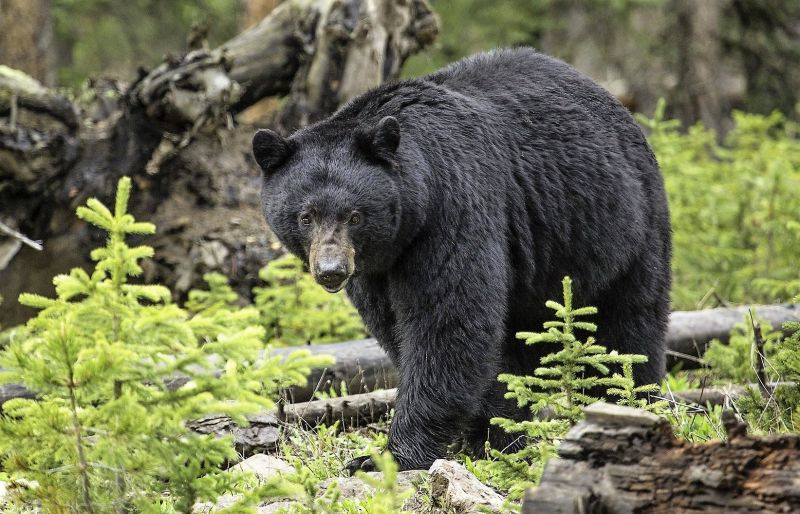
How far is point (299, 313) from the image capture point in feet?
23.5

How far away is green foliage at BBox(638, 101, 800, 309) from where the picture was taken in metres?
8.54

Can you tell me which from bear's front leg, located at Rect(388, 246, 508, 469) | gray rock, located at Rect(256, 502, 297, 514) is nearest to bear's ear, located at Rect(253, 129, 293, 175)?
bear's front leg, located at Rect(388, 246, 508, 469)

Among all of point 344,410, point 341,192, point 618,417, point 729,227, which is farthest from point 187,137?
point 618,417

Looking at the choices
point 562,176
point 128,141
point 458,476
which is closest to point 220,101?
point 128,141

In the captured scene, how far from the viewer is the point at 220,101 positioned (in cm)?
775

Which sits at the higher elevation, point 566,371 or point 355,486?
point 566,371

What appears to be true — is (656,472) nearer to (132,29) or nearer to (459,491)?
(459,491)

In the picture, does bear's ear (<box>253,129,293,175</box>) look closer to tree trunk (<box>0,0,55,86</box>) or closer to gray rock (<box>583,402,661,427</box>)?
gray rock (<box>583,402,661,427</box>)

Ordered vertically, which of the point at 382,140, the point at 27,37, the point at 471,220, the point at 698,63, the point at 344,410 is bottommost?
the point at 344,410

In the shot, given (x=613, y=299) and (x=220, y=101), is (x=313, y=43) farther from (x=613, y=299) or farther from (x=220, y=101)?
(x=613, y=299)

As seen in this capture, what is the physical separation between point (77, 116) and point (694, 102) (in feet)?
31.4

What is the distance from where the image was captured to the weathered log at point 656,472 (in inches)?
102

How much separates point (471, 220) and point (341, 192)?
2.10ft

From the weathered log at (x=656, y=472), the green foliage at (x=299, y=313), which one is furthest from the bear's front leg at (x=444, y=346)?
the green foliage at (x=299, y=313)
